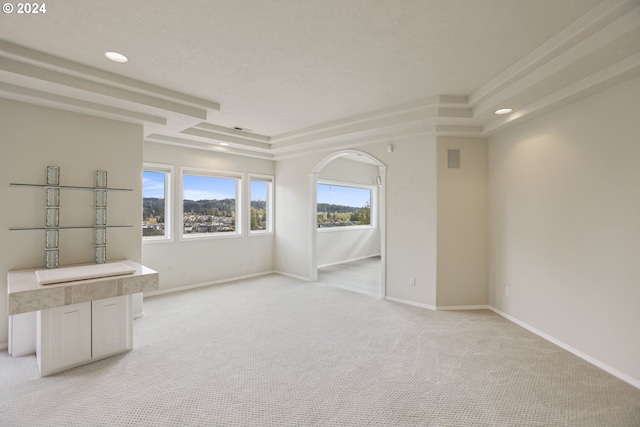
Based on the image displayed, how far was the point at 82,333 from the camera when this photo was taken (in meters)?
2.70

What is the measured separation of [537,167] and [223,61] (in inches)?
139

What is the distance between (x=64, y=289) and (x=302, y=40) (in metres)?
2.81

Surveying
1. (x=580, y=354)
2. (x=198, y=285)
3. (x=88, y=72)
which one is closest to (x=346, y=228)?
(x=198, y=285)

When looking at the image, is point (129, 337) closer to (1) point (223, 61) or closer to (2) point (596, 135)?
(1) point (223, 61)

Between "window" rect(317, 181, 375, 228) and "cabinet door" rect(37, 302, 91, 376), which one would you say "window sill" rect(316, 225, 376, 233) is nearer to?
"window" rect(317, 181, 375, 228)

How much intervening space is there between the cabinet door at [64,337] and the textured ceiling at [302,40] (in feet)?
7.38

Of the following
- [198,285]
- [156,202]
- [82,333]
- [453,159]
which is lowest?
[198,285]

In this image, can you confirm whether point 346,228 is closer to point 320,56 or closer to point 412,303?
point 412,303

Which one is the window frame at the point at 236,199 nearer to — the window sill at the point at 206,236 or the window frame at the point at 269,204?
the window sill at the point at 206,236

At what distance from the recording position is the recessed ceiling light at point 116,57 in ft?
8.33

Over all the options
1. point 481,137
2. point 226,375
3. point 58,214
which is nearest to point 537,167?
point 481,137

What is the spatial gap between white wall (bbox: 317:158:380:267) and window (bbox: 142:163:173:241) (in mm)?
3481

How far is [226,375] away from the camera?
253 centimetres

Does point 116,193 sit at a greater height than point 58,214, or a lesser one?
greater
